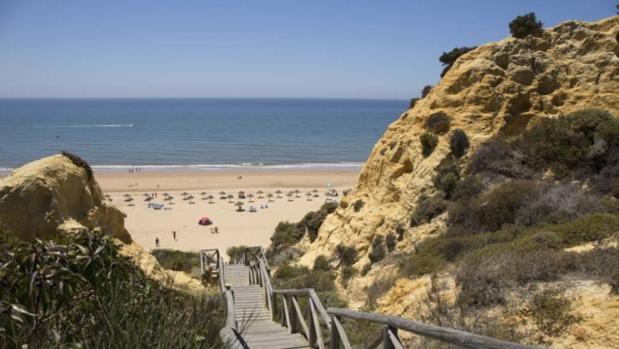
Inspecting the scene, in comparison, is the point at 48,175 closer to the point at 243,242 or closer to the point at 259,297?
the point at 259,297

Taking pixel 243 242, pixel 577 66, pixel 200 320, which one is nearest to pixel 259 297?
pixel 200 320

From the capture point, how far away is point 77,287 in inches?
165

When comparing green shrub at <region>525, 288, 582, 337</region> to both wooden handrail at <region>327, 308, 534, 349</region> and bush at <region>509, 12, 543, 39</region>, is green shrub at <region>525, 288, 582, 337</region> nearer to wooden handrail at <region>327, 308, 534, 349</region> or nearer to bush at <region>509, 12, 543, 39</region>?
wooden handrail at <region>327, 308, 534, 349</region>

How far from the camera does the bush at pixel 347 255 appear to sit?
16.4 meters

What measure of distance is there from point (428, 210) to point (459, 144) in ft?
8.65

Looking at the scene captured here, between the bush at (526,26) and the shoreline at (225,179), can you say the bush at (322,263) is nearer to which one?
the bush at (526,26)

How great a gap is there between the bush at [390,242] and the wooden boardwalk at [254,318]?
3.77 meters

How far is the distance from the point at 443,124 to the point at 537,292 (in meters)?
10.5

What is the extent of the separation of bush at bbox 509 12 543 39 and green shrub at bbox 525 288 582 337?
532 inches

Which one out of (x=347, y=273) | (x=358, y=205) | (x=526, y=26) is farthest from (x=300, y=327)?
(x=526, y=26)

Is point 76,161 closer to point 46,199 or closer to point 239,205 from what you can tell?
point 46,199

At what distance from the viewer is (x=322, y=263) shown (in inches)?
680

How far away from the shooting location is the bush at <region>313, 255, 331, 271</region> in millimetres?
17047

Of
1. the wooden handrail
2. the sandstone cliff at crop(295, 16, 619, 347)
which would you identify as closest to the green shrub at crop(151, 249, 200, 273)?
the sandstone cliff at crop(295, 16, 619, 347)
